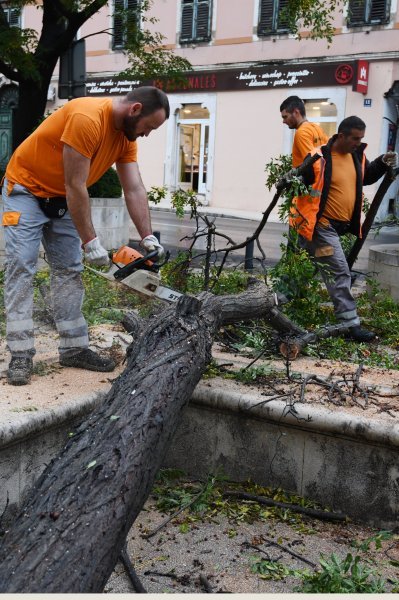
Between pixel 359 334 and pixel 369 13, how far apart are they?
55.9 feet

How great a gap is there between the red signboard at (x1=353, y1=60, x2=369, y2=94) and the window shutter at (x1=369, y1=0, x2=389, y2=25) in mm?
1104

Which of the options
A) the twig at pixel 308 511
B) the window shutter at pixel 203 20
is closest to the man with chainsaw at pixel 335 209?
the twig at pixel 308 511

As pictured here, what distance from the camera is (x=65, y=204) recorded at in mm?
4184

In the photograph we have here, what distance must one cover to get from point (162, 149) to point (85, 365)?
69.2ft

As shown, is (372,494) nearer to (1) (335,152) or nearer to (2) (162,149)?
(1) (335,152)

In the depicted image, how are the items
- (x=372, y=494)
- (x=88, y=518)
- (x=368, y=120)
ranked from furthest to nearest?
(x=368, y=120)
(x=372, y=494)
(x=88, y=518)

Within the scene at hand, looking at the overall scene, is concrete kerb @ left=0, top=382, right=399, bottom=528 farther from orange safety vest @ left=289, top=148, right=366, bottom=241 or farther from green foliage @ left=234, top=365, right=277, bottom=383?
orange safety vest @ left=289, top=148, right=366, bottom=241

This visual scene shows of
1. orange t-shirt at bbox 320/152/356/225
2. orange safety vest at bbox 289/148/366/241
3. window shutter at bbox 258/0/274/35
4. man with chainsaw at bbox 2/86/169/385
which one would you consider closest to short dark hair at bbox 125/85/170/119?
man with chainsaw at bbox 2/86/169/385

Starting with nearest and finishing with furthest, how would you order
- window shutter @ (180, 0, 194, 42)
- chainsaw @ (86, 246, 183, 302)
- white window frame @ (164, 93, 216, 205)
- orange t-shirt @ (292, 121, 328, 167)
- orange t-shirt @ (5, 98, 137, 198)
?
orange t-shirt @ (5, 98, 137, 198) < chainsaw @ (86, 246, 183, 302) < orange t-shirt @ (292, 121, 328, 167) < window shutter @ (180, 0, 194, 42) < white window frame @ (164, 93, 216, 205)

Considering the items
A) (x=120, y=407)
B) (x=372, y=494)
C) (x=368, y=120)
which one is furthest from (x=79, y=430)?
(x=368, y=120)

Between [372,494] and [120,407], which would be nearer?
[120,407]

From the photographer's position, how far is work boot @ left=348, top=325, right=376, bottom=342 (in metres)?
5.55

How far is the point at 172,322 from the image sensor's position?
138 inches

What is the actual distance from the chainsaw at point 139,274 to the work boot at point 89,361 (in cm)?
44
